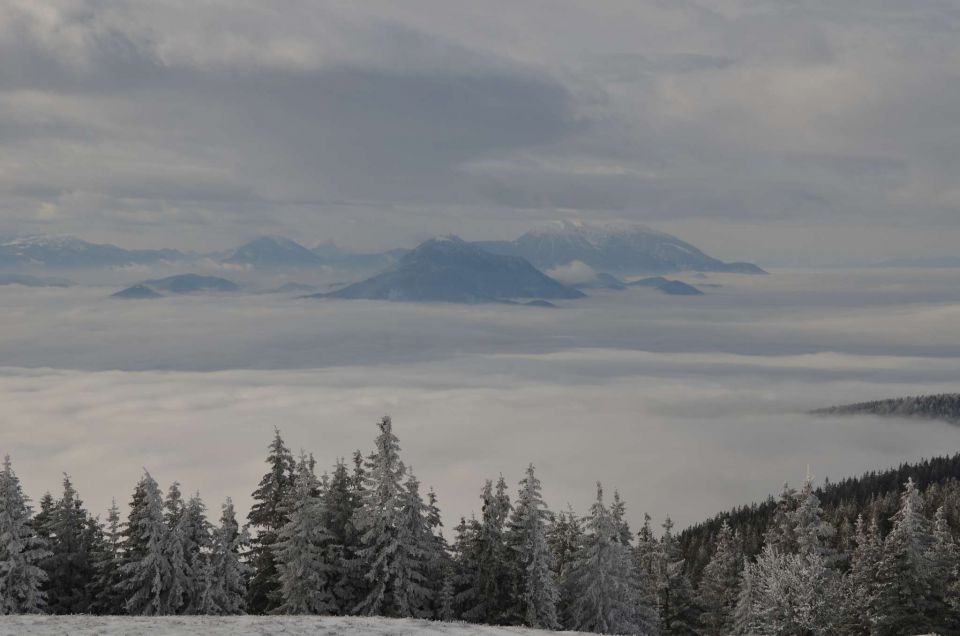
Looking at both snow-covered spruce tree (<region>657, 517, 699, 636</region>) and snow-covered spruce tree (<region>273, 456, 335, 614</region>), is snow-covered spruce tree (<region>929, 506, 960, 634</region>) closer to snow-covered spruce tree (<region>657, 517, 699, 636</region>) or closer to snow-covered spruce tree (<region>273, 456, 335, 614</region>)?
snow-covered spruce tree (<region>657, 517, 699, 636</region>)

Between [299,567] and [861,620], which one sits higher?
[299,567]

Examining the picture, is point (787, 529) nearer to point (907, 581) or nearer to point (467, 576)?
point (907, 581)

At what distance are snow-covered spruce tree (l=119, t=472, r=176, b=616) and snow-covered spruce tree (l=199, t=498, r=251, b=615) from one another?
2128 mm

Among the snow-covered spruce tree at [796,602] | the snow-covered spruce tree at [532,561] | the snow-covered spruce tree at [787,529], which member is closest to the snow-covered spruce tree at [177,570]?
the snow-covered spruce tree at [532,561]

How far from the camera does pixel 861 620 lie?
50531mm

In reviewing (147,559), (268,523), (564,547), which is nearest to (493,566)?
(268,523)

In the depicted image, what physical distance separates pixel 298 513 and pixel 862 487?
170543 mm

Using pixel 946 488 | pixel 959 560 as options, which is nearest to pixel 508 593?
pixel 959 560

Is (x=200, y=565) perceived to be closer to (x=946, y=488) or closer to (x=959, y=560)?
(x=959, y=560)

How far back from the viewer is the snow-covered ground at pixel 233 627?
2580cm

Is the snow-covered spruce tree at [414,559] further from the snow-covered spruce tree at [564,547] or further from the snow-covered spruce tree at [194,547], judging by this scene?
the snow-covered spruce tree at [194,547]

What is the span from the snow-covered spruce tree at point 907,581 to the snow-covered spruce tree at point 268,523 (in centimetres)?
3390

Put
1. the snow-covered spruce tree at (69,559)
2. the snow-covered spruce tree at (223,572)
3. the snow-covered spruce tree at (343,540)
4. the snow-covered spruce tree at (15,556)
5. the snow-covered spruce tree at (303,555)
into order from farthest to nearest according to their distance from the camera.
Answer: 1. the snow-covered spruce tree at (69,559)
2. the snow-covered spruce tree at (343,540)
3. the snow-covered spruce tree at (223,572)
4. the snow-covered spruce tree at (303,555)
5. the snow-covered spruce tree at (15,556)

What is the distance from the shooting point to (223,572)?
4166 centimetres
